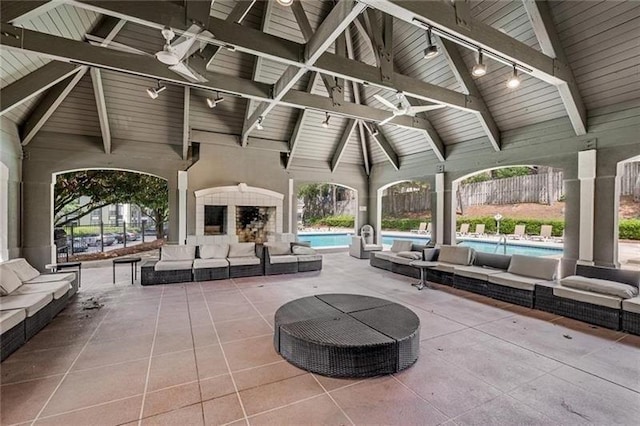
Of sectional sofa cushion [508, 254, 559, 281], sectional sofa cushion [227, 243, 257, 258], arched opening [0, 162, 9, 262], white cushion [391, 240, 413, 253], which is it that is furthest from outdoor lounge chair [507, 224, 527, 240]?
arched opening [0, 162, 9, 262]

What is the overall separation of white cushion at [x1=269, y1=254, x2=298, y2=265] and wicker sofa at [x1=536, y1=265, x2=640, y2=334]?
188 inches

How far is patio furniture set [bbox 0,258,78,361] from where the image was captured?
300 cm

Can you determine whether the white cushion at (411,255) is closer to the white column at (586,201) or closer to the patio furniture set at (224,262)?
the patio furniture set at (224,262)

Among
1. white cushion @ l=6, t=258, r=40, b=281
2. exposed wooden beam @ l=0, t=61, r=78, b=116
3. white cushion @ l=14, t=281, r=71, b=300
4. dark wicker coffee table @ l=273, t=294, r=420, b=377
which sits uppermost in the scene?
exposed wooden beam @ l=0, t=61, r=78, b=116

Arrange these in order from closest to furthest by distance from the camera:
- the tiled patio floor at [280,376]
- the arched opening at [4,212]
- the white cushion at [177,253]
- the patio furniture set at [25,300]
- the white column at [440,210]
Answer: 1. the tiled patio floor at [280,376]
2. the patio furniture set at [25,300]
3. the arched opening at [4,212]
4. the white cushion at [177,253]
5. the white column at [440,210]

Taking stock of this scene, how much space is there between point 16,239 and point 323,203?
54.9ft

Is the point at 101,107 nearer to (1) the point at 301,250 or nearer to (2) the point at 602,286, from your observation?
(1) the point at 301,250

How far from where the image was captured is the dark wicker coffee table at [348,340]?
8.57ft

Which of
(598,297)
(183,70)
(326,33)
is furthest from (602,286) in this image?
(183,70)

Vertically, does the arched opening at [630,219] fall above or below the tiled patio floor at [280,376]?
above

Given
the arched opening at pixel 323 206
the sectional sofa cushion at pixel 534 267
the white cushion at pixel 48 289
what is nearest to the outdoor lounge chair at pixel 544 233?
the sectional sofa cushion at pixel 534 267

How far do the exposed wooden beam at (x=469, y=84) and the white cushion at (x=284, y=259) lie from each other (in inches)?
209

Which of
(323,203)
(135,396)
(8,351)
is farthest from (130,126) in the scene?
(323,203)

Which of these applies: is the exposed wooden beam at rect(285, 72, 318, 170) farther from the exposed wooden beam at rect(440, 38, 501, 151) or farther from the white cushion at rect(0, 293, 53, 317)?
the white cushion at rect(0, 293, 53, 317)
